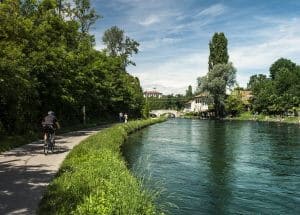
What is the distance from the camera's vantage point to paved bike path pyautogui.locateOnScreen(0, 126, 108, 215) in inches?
465

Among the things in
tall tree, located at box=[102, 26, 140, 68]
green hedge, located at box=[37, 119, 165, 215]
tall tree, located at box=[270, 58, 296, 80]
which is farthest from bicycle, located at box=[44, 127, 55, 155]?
tall tree, located at box=[270, 58, 296, 80]

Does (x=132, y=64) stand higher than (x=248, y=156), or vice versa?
(x=132, y=64)

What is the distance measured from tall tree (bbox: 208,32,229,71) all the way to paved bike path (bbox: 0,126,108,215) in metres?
106

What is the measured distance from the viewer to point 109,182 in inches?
520

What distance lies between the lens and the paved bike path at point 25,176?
38.8 feet

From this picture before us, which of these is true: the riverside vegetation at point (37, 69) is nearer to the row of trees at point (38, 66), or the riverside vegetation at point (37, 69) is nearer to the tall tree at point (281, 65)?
the row of trees at point (38, 66)

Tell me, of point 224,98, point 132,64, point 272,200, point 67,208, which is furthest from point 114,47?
point 67,208

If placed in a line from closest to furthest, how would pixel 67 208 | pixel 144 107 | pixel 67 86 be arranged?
pixel 67 208, pixel 67 86, pixel 144 107

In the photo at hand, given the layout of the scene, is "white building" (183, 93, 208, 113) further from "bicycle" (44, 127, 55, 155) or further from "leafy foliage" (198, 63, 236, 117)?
"bicycle" (44, 127, 55, 155)

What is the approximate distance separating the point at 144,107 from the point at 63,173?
90.7 metres

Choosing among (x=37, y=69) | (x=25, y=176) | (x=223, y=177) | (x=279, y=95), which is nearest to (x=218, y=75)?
(x=279, y=95)

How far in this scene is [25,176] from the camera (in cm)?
1586

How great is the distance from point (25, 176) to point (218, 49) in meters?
116

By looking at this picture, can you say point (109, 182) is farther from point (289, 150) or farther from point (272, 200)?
point (289, 150)
